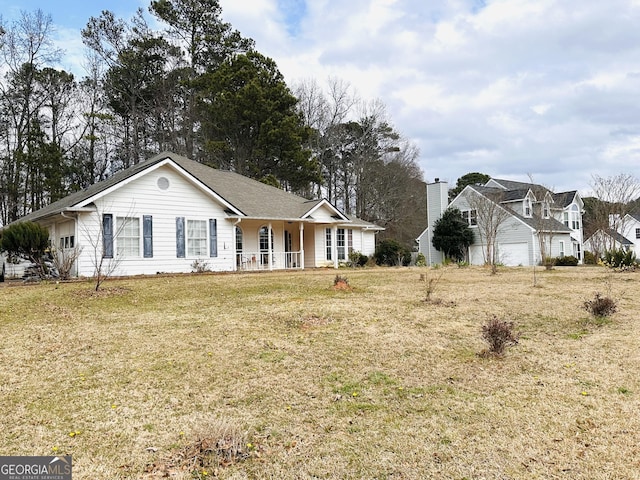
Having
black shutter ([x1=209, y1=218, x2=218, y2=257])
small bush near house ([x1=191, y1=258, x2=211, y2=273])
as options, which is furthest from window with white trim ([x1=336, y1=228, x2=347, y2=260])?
small bush near house ([x1=191, y1=258, x2=211, y2=273])

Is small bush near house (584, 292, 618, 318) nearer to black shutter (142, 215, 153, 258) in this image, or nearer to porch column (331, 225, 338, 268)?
black shutter (142, 215, 153, 258)

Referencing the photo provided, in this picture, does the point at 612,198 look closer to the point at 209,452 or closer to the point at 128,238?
the point at 128,238

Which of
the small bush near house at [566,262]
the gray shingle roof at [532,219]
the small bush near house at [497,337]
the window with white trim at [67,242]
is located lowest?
the small bush near house at [497,337]

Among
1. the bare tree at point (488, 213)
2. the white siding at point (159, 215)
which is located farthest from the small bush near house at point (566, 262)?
the white siding at point (159, 215)

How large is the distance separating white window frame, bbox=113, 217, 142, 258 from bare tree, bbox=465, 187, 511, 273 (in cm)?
2147

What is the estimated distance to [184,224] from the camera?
59.5 feet

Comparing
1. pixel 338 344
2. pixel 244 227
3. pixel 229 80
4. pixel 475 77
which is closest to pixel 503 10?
pixel 475 77

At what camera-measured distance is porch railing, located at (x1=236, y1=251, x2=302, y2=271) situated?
2112 centimetres

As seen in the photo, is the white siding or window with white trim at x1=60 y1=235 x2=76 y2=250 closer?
the white siding

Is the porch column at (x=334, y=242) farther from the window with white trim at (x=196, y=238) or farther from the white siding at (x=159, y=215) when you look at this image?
the window with white trim at (x=196, y=238)

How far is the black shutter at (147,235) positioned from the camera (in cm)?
1703

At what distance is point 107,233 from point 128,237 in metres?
0.76

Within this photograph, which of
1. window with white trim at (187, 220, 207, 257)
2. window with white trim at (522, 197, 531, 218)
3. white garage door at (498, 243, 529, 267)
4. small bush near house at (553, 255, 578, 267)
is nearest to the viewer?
window with white trim at (187, 220, 207, 257)

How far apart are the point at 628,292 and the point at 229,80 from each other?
26284mm
